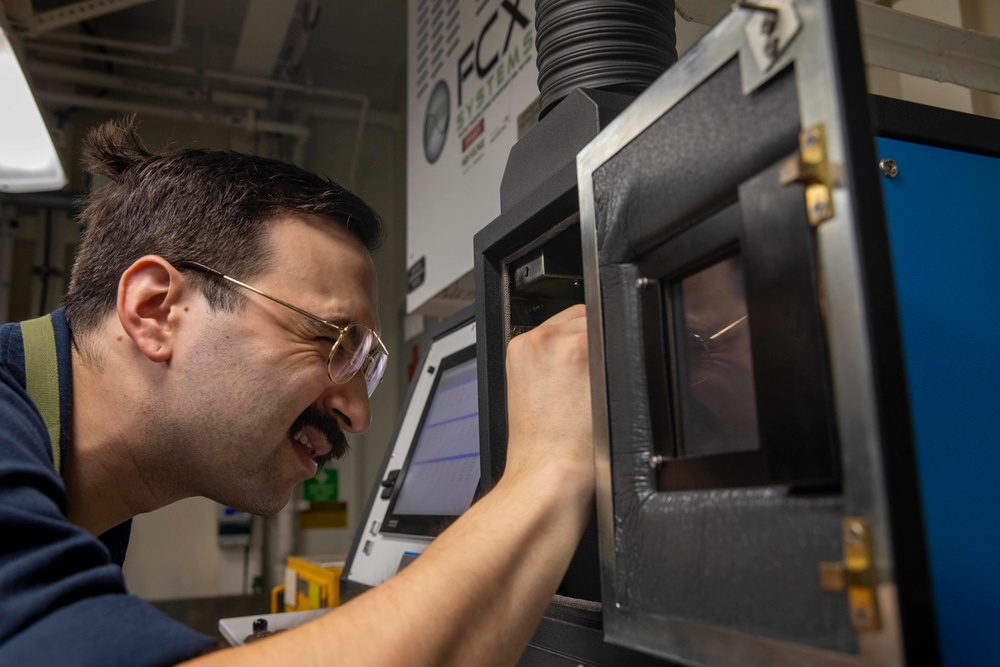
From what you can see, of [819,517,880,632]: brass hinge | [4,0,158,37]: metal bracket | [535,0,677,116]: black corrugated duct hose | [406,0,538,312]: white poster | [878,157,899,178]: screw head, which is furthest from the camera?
[4,0,158,37]: metal bracket

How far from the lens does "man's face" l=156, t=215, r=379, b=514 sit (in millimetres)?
1045

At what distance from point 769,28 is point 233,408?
80 centimetres

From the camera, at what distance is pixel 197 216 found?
1.14 m

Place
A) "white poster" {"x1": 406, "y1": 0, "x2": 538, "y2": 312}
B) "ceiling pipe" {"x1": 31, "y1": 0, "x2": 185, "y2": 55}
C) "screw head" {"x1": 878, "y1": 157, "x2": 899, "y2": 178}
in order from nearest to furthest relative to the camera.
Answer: "screw head" {"x1": 878, "y1": 157, "x2": 899, "y2": 178} < "white poster" {"x1": 406, "y1": 0, "x2": 538, "y2": 312} < "ceiling pipe" {"x1": 31, "y1": 0, "x2": 185, "y2": 55}

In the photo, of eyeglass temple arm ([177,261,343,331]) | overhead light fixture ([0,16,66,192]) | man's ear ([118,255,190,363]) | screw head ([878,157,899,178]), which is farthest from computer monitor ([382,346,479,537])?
overhead light fixture ([0,16,66,192])

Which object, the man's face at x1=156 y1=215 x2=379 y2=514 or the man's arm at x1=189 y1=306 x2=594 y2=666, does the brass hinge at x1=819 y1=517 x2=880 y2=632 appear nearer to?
the man's arm at x1=189 y1=306 x2=594 y2=666

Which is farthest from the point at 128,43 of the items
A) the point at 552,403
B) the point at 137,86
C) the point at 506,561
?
the point at 506,561

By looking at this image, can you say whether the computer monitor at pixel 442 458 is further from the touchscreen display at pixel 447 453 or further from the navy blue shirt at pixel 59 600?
the navy blue shirt at pixel 59 600

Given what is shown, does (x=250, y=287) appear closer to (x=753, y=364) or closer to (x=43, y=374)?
(x=43, y=374)

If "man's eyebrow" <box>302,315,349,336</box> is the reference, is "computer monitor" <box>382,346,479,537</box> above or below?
below

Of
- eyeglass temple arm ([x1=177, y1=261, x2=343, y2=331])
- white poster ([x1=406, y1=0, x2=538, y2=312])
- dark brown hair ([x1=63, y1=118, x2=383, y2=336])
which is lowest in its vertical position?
eyeglass temple arm ([x1=177, y1=261, x2=343, y2=331])

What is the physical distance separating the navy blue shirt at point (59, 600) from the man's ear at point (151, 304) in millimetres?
336

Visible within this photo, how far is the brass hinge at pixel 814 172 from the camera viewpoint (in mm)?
463

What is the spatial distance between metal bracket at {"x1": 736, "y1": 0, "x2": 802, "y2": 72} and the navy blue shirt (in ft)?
1.91
